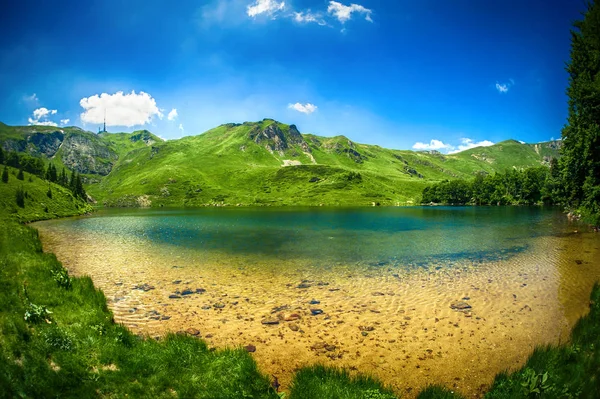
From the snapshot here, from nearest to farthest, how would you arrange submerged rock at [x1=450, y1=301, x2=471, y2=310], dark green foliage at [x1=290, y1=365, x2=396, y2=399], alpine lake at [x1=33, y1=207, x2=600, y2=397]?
dark green foliage at [x1=290, y1=365, x2=396, y2=399] < alpine lake at [x1=33, y1=207, x2=600, y2=397] < submerged rock at [x1=450, y1=301, x2=471, y2=310]

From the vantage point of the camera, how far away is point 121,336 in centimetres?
1134

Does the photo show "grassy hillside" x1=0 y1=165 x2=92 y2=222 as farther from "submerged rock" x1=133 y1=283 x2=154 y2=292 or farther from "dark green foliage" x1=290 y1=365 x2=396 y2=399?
"dark green foliage" x1=290 y1=365 x2=396 y2=399

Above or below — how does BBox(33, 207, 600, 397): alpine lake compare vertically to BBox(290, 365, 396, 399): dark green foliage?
below

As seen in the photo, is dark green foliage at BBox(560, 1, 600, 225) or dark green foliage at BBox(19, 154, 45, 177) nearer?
dark green foliage at BBox(560, 1, 600, 225)

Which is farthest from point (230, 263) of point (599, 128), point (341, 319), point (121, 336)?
point (599, 128)

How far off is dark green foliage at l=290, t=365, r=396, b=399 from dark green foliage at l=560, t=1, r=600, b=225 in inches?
2161

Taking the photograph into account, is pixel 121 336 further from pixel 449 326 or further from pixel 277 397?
pixel 449 326

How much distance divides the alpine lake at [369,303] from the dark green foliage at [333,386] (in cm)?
109

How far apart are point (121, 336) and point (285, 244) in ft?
120

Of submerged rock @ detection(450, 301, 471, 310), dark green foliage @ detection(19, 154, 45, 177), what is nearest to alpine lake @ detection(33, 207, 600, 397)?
submerged rock @ detection(450, 301, 471, 310)

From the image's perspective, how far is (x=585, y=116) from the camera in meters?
54.0

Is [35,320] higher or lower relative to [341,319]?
higher

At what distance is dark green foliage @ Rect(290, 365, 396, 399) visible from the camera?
9570 millimetres

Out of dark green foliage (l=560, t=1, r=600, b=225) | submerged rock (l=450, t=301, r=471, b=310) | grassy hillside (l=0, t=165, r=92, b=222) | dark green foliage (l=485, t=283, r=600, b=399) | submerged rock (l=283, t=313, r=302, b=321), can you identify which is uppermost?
dark green foliage (l=560, t=1, r=600, b=225)
